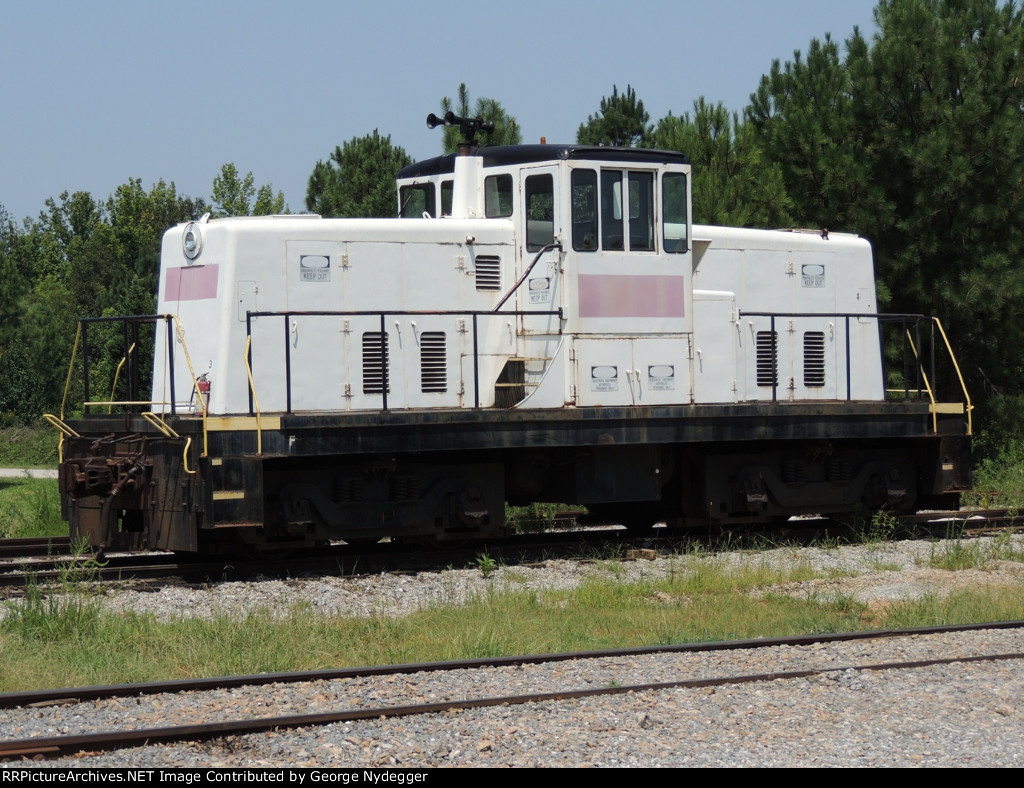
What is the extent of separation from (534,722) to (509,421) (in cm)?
549

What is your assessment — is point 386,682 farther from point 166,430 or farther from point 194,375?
point 194,375

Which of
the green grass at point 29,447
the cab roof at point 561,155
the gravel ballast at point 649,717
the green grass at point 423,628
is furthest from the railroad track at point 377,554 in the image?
the green grass at point 29,447

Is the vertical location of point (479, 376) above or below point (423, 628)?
above

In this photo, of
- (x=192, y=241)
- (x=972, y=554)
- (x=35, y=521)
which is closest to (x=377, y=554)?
(x=192, y=241)

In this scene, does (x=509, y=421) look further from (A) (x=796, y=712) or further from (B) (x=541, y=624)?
(A) (x=796, y=712)

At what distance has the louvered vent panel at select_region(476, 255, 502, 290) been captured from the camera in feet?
38.9

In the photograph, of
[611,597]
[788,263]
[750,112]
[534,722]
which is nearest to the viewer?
[534,722]

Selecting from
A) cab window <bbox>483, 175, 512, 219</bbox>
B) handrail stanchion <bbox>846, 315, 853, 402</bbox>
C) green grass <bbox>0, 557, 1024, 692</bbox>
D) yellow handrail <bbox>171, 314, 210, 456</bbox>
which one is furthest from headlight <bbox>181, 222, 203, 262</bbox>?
handrail stanchion <bbox>846, 315, 853, 402</bbox>

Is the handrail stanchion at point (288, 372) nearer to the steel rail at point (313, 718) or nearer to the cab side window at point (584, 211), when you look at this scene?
the cab side window at point (584, 211)

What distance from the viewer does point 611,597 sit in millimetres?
9617

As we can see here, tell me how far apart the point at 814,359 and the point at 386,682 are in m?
8.04

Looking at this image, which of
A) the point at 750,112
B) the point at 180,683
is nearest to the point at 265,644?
the point at 180,683

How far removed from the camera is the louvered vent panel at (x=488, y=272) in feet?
38.9

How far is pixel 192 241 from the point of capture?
11.3 meters
